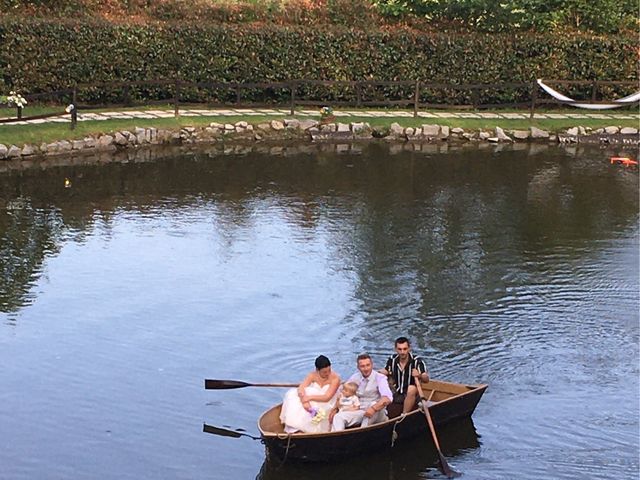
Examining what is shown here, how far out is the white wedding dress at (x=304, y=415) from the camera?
12641 mm

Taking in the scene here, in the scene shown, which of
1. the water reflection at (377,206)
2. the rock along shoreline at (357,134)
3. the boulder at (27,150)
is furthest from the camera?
the rock along shoreline at (357,134)

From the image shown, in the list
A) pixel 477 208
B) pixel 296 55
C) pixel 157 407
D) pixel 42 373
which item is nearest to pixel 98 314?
pixel 42 373

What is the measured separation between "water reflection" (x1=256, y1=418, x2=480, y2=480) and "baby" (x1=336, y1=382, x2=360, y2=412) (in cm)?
61

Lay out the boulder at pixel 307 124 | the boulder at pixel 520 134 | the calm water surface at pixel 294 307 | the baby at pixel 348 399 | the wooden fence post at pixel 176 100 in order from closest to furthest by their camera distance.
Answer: the baby at pixel 348 399 < the calm water surface at pixel 294 307 < the wooden fence post at pixel 176 100 < the boulder at pixel 307 124 < the boulder at pixel 520 134

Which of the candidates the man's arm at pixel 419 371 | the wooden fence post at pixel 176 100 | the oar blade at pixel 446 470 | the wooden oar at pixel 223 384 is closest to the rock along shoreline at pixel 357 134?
the wooden fence post at pixel 176 100

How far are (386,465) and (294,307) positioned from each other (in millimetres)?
5530

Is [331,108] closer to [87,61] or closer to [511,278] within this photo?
[87,61]

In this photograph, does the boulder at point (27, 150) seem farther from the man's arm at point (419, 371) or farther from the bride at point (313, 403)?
the man's arm at point (419, 371)

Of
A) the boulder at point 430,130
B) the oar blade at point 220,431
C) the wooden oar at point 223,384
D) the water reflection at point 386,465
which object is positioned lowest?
the water reflection at point 386,465

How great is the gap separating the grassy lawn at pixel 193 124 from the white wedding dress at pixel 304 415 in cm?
1865

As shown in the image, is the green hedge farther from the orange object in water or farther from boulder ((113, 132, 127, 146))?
the orange object in water

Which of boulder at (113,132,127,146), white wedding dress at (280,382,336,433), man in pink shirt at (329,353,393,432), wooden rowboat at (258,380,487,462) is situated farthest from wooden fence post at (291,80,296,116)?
white wedding dress at (280,382,336,433)

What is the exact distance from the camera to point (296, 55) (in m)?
37.2

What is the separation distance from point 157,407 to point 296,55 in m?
24.5
